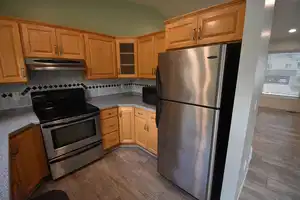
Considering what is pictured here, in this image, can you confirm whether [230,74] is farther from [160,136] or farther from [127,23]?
[127,23]

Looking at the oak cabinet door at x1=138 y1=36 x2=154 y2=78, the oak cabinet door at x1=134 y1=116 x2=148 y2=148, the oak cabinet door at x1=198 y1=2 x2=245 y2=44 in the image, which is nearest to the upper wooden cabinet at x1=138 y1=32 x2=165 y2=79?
the oak cabinet door at x1=138 y1=36 x2=154 y2=78

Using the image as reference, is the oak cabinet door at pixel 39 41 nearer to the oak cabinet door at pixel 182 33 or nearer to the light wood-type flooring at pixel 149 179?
the oak cabinet door at pixel 182 33

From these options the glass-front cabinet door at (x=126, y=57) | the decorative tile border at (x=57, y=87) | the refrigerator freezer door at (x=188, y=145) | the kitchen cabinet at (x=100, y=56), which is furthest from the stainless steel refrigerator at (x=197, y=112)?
the decorative tile border at (x=57, y=87)

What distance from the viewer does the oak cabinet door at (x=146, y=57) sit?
8.16 ft

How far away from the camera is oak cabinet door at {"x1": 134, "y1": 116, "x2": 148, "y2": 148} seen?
2472 millimetres

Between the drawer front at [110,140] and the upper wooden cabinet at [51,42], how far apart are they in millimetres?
1401

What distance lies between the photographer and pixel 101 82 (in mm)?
2975

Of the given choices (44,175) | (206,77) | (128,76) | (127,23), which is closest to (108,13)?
(127,23)

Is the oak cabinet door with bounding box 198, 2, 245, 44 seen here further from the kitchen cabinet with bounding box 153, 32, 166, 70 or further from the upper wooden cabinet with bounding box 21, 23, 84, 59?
the upper wooden cabinet with bounding box 21, 23, 84, 59

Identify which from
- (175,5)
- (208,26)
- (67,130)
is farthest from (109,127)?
(175,5)

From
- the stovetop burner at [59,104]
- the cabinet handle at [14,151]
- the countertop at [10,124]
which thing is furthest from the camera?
the stovetop burner at [59,104]

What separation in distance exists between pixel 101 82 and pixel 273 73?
6.46 meters

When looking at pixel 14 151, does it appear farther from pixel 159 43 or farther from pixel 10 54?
pixel 159 43

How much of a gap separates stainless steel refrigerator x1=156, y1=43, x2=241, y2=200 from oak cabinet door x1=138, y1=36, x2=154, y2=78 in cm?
86
